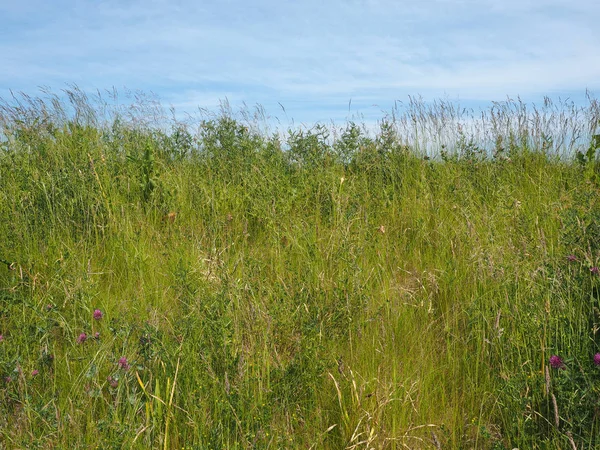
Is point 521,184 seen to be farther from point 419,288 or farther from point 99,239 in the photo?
point 99,239

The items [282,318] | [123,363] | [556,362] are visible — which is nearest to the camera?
[556,362]

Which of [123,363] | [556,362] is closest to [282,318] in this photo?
[123,363]

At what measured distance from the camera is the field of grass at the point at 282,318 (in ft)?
6.88

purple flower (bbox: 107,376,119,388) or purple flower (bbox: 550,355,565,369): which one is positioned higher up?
purple flower (bbox: 550,355,565,369)

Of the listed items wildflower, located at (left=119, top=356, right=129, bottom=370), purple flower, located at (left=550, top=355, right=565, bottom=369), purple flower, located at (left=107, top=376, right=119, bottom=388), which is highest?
purple flower, located at (left=550, top=355, right=565, bottom=369)

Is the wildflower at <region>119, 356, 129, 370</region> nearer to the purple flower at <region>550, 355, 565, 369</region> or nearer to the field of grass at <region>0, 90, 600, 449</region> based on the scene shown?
the field of grass at <region>0, 90, 600, 449</region>

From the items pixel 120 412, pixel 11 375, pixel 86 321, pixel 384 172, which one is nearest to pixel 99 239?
pixel 86 321

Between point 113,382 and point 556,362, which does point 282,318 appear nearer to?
point 113,382

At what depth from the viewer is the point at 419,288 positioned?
3.19 metres

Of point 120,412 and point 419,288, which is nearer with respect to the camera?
point 120,412

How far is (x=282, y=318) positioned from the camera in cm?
262

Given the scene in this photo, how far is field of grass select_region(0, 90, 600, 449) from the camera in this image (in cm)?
210

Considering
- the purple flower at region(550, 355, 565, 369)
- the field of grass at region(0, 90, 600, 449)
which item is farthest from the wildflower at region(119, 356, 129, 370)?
the purple flower at region(550, 355, 565, 369)

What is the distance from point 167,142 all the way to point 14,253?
2715 millimetres
